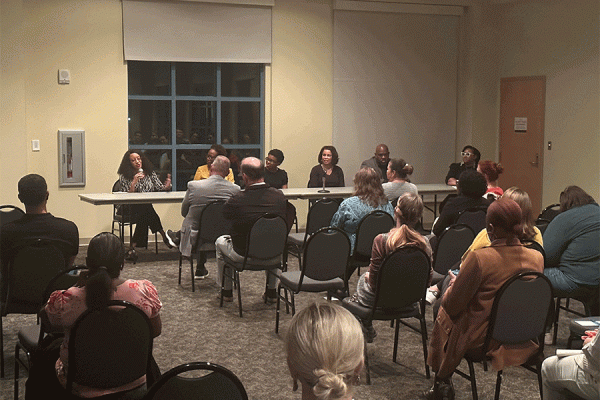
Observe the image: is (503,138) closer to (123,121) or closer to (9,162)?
(123,121)

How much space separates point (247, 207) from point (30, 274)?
6.51ft

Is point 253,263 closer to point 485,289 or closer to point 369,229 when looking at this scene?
point 369,229

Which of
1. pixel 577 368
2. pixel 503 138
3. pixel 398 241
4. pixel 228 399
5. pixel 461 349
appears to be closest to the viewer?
pixel 228 399

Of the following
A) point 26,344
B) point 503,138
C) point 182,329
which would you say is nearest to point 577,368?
point 26,344

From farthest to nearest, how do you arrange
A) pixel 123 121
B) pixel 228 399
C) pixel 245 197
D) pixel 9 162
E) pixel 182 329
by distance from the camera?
pixel 123 121 → pixel 9 162 → pixel 245 197 → pixel 182 329 → pixel 228 399

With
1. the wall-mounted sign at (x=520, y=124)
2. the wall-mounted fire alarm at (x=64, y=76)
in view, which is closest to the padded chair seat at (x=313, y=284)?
the wall-mounted fire alarm at (x=64, y=76)

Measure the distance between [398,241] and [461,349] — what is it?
810mm

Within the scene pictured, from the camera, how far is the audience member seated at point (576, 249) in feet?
15.3

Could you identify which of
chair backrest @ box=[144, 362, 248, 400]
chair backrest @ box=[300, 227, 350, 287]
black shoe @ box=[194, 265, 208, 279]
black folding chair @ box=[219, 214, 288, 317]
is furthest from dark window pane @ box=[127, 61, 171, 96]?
chair backrest @ box=[144, 362, 248, 400]

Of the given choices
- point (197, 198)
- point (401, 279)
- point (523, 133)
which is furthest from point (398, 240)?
point (523, 133)

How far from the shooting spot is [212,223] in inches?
253

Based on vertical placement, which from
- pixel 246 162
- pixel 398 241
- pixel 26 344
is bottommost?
pixel 26 344

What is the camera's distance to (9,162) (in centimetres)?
841

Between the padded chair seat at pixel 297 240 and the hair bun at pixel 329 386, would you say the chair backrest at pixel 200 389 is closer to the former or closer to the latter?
the hair bun at pixel 329 386
